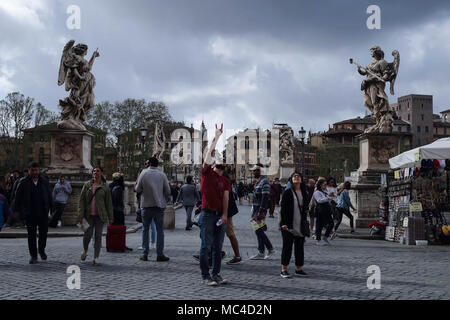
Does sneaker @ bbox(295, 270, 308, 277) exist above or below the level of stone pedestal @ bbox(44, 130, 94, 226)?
below

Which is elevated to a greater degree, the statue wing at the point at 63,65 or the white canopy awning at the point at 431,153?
the statue wing at the point at 63,65

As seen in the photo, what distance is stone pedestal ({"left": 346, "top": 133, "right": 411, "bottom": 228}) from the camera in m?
18.8

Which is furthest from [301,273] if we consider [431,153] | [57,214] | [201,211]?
[57,214]

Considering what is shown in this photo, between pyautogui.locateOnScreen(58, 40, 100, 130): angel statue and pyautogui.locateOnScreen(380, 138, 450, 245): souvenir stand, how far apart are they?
10727 mm

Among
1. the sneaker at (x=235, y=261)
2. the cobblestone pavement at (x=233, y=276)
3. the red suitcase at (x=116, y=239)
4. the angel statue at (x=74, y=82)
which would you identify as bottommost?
the cobblestone pavement at (x=233, y=276)

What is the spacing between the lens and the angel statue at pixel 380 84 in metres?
19.2

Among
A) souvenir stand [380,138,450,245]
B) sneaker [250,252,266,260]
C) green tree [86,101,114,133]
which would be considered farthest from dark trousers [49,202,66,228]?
green tree [86,101,114,133]

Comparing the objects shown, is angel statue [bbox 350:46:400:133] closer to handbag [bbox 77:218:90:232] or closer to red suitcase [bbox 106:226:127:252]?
red suitcase [bbox 106:226:127:252]

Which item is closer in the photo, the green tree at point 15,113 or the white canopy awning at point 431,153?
the white canopy awning at point 431,153

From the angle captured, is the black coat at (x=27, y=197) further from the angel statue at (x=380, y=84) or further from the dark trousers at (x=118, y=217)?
the angel statue at (x=380, y=84)

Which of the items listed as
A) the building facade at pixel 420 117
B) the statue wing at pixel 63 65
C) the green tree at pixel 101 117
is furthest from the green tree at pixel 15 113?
the building facade at pixel 420 117

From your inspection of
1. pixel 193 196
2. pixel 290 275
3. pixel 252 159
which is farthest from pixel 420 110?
pixel 290 275

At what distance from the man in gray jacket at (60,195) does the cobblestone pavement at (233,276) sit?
4.35 m
